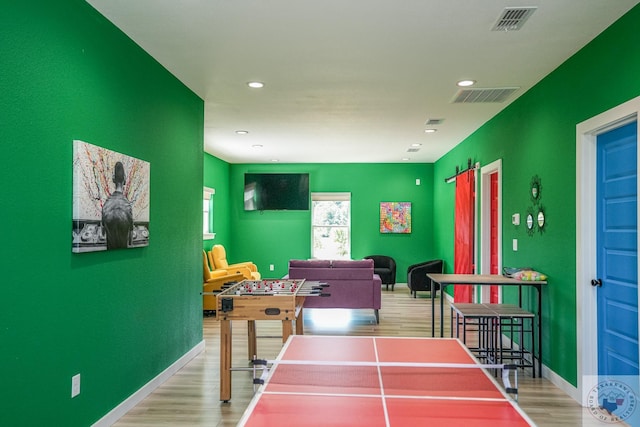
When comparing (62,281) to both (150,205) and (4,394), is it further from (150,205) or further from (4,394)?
(150,205)

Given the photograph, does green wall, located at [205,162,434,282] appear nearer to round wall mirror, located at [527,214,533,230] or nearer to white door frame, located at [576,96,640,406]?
round wall mirror, located at [527,214,533,230]

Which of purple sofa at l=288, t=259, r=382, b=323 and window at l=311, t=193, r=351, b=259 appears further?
window at l=311, t=193, r=351, b=259

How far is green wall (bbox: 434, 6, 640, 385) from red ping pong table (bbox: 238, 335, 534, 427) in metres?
1.87

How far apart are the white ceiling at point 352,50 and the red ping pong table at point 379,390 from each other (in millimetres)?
2009

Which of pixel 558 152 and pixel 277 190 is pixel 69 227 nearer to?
pixel 558 152

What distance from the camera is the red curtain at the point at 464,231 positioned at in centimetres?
662

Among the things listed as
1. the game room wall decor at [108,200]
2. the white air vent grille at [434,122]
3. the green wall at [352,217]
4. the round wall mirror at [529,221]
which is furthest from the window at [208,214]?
the round wall mirror at [529,221]

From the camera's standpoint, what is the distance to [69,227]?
2.64 metres

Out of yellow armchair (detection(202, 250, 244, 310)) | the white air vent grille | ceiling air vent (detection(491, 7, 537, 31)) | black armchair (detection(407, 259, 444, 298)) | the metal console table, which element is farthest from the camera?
black armchair (detection(407, 259, 444, 298))

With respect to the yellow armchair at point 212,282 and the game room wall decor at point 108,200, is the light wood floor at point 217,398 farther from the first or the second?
the game room wall decor at point 108,200

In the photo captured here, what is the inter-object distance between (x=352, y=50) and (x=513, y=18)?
114 cm

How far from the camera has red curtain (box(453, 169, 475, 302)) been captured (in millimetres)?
6625

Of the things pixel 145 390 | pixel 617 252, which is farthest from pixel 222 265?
pixel 617 252

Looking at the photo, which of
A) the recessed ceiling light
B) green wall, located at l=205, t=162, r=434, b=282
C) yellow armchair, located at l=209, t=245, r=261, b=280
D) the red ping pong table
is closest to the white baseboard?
the red ping pong table
